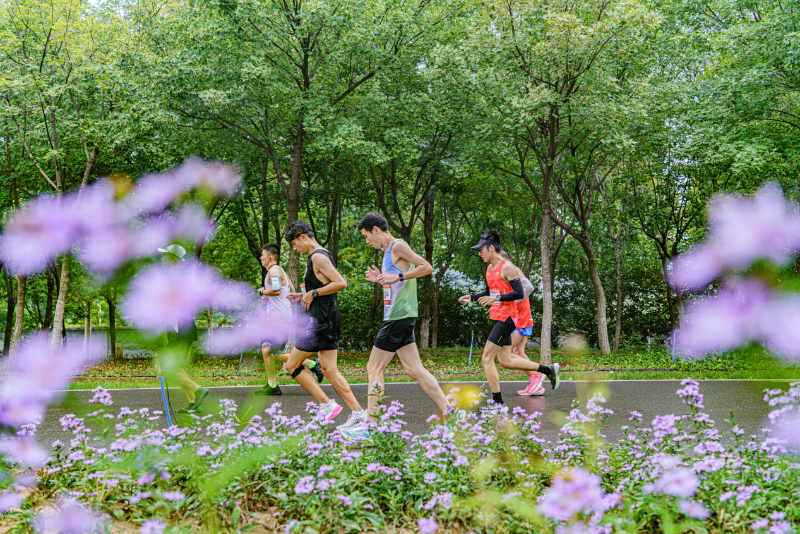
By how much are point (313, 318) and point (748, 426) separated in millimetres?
4698

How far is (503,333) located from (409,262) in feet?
7.14

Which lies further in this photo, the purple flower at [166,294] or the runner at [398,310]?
the runner at [398,310]

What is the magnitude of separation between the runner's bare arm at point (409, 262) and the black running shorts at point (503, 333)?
209 centimetres

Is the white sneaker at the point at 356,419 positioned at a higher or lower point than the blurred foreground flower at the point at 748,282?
lower

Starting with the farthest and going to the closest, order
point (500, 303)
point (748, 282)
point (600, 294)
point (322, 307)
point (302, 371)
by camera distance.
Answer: point (600, 294)
point (500, 303)
point (302, 371)
point (322, 307)
point (748, 282)

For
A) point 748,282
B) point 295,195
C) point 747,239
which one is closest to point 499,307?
point 748,282

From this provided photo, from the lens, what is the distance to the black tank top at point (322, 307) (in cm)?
549

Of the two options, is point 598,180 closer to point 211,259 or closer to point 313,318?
point 211,259

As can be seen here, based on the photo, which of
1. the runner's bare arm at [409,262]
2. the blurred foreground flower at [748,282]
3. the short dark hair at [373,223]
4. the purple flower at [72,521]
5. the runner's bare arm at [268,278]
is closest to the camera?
the blurred foreground flower at [748,282]

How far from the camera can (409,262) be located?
17.5 feet

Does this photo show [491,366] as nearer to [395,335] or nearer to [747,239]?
[395,335]

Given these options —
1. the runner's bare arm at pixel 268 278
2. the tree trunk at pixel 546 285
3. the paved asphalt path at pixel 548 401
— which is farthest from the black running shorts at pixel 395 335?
the tree trunk at pixel 546 285

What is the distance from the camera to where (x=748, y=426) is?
19.4 ft

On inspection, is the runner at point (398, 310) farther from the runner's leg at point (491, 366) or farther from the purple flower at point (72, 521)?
the purple flower at point (72, 521)
